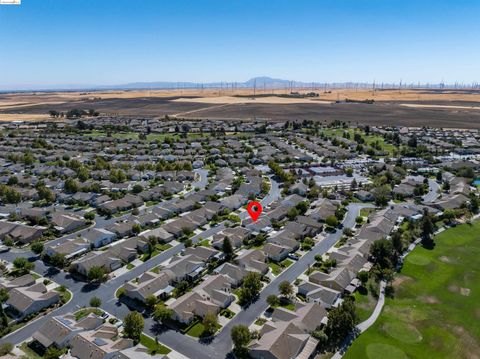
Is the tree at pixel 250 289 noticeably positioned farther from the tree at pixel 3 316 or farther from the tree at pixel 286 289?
the tree at pixel 3 316

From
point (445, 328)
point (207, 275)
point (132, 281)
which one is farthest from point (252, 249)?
point (445, 328)

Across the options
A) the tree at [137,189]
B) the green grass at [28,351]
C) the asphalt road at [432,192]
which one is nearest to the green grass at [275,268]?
the green grass at [28,351]

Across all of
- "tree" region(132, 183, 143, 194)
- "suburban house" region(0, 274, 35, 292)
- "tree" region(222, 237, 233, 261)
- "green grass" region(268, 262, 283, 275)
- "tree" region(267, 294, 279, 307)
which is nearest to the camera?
"tree" region(267, 294, 279, 307)

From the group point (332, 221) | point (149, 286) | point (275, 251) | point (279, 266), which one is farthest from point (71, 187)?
point (332, 221)

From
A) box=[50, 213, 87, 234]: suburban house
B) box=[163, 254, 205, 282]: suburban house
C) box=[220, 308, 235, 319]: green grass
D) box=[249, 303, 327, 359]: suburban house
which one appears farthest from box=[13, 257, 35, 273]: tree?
box=[249, 303, 327, 359]: suburban house

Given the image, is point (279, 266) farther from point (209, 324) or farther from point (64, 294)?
point (64, 294)

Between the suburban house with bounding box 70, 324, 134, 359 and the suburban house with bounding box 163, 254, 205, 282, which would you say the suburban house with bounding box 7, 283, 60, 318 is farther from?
the suburban house with bounding box 163, 254, 205, 282
